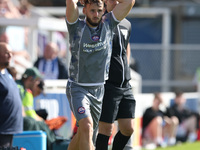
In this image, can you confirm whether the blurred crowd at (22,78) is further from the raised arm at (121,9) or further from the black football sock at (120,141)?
the raised arm at (121,9)

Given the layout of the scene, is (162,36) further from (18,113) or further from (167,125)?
(18,113)

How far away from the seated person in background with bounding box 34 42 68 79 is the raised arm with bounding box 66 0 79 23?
16.7ft

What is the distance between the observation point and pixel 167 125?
50.9ft

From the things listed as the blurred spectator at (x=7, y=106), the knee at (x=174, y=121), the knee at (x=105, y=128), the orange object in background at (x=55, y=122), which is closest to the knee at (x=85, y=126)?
the knee at (x=105, y=128)

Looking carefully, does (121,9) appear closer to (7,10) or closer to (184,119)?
(7,10)

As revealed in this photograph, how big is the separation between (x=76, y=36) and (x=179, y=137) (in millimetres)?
10449

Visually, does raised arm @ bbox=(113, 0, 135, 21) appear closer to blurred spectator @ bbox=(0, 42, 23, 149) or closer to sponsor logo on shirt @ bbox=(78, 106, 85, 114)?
sponsor logo on shirt @ bbox=(78, 106, 85, 114)

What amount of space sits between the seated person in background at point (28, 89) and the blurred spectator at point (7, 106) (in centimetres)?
145

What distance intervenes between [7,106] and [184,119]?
10.3m

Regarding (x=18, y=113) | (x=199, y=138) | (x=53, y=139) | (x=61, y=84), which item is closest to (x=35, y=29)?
(x=61, y=84)

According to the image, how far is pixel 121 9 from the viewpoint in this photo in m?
6.76

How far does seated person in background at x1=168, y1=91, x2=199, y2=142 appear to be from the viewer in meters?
16.4

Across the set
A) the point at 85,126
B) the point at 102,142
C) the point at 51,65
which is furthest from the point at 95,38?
the point at 51,65

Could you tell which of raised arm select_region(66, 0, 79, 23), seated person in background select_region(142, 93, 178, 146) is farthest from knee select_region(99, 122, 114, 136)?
seated person in background select_region(142, 93, 178, 146)
